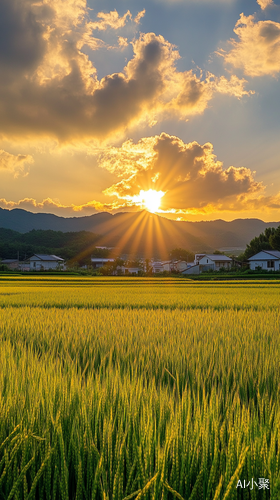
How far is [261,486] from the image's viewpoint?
42.0 inches

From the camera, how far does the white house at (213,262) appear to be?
75.4 metres

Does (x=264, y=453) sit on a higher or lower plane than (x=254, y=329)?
higher

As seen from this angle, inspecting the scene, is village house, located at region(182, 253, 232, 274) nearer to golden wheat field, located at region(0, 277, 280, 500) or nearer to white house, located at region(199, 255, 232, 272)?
white house, located at region(199, 255, 232, 272)

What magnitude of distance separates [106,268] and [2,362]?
57155mm

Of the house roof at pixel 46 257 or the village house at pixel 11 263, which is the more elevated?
the house roof at pixel 46 257

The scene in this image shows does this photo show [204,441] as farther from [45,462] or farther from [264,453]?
[45,462]

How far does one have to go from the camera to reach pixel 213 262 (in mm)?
75500

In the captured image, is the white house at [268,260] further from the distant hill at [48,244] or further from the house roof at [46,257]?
the house roof at [46,257]

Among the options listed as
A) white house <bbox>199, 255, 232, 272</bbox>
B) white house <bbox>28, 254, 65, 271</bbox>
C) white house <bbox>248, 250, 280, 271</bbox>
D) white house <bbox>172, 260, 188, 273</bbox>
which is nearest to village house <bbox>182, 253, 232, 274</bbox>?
white house <bbox>199, 255, 232, 272</bbox>

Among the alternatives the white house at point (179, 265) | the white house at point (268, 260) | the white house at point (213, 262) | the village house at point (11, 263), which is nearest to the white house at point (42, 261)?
the village house at point (11, 263)

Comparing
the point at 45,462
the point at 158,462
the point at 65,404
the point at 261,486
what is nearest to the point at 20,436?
the point at 45,462

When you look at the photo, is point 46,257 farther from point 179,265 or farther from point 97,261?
point 179,265

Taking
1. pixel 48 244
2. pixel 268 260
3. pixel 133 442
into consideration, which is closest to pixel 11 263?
pixel 48 244

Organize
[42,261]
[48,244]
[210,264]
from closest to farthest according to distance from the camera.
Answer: [210,264], [42,261], [48,244]
